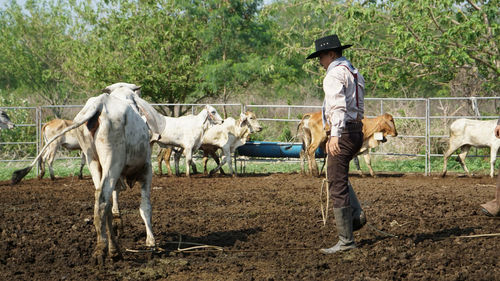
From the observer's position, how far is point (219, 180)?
14148 mm

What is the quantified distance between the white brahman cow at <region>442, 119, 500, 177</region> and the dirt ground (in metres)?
3.98

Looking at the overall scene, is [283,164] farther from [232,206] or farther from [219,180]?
[232,206]

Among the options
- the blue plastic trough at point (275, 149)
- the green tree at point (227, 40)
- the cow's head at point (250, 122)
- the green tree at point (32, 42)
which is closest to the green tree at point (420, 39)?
the blue plastic trough at point (275, 149)

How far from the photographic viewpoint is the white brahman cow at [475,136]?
48.0 feet

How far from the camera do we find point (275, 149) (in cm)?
1595

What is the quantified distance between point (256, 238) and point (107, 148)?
2.09 m

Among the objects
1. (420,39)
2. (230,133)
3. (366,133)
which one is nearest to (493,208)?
(366,133)

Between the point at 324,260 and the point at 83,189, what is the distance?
305 inches

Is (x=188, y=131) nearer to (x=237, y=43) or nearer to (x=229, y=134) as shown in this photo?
(x=229, y=134)

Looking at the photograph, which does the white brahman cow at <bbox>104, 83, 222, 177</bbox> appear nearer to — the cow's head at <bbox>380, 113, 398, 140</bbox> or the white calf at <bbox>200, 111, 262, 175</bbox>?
the white calf at <bbox>200, 111, 262, 175</bbox>

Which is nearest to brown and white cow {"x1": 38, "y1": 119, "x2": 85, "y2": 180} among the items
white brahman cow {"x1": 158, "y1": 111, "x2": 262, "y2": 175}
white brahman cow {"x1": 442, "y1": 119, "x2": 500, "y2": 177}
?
white brahman cow {"x1": 158, "y1": 111, "x2": 262, "y2": 175}

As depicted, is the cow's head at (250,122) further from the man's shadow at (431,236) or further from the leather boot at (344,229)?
the leather boot at (344,229)

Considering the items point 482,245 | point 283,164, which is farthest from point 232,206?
point 283,164

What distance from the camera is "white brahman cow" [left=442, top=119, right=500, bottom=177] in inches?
575
